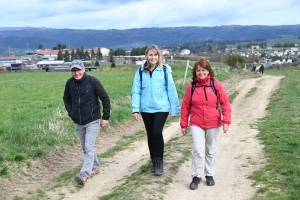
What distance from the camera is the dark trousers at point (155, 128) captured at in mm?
6883

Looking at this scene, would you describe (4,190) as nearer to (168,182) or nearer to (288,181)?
(168,182)

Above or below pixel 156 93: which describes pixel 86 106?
below

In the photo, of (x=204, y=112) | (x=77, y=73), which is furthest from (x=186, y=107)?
(x=77, y=73)

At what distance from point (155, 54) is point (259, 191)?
2.81 m

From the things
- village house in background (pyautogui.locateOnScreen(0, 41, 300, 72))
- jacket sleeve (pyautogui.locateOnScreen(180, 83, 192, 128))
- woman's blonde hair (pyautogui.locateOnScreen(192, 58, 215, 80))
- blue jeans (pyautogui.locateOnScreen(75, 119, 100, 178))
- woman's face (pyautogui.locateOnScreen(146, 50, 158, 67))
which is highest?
woman's face (pyautogui.locateOnScreen(146, 50, 158, 67))

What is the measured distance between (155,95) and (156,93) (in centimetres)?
4

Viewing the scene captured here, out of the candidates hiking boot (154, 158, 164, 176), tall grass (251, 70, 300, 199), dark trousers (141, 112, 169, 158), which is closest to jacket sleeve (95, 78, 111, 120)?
dark trousers (141, 112, 169, 158)

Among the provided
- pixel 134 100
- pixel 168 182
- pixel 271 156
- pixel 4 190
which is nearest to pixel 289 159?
pixel 271 156

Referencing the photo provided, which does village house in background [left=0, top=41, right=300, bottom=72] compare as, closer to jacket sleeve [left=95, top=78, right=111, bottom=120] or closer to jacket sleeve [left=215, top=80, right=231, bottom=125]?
jacket sleeve [left=95, top=78, right=111, bottom=120]

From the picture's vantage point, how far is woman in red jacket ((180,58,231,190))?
247 inches

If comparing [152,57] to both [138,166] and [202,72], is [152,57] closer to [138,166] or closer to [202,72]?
[202,72]

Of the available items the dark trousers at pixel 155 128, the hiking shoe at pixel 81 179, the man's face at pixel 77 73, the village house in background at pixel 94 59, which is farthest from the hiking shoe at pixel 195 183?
the village house in background at pixel 94 59

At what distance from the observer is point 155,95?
6852 millimetres

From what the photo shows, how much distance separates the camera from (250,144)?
9.29 metres
